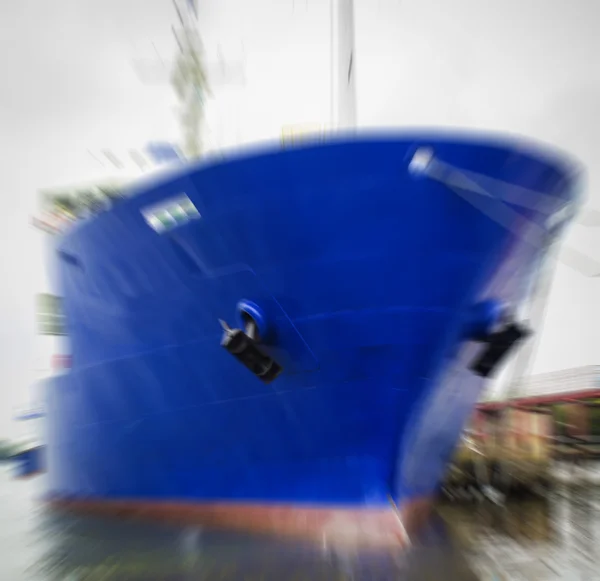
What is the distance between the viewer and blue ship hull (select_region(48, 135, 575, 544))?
19.0 ft

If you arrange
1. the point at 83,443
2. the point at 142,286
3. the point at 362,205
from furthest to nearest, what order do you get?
the point at 83,443 → the point at 142,286 → the point at 362,205

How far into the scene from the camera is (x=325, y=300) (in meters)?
5.96

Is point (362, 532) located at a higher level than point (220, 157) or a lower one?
lower

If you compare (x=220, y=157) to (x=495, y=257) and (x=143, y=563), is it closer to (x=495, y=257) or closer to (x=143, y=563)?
(x=495, y=257)

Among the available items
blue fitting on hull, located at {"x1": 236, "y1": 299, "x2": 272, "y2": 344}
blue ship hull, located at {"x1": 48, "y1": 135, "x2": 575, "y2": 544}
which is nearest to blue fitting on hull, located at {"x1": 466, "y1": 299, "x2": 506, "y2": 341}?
blue ship hull, located at {"x1": 48, "y1": 135, "x2": 575, "y2": 544}

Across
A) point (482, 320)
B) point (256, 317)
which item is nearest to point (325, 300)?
point (256, 317)

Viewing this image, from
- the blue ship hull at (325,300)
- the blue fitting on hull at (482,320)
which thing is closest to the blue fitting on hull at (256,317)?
the blue ship hull at (325,300)

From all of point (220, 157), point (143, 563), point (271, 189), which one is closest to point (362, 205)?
point (271, 189)

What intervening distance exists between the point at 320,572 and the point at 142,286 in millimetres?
4304

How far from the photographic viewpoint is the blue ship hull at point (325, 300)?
5797 mm

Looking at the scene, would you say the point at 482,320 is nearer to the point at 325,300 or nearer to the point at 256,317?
the point at 325,300

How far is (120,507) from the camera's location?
821cm

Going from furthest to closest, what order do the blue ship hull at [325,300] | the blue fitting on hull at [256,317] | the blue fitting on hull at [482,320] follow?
the blue fitting on hull at [482,320] → the blue fitting on hull at [256,317] → the blue ship hull at [325,300]

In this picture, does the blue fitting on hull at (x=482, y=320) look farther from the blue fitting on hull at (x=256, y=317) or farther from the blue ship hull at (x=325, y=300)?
→ the blue fitting on hull at (x=256, y=317)
